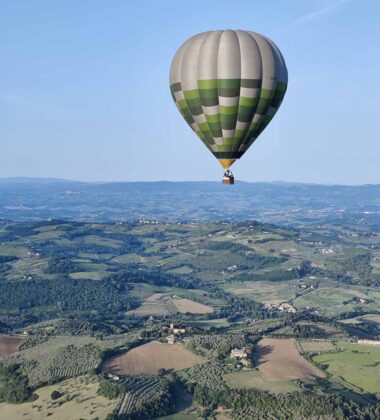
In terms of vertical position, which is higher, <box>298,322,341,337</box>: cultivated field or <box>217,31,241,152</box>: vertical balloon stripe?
<box>217,31,241,152</box>: vertical balloon stripe

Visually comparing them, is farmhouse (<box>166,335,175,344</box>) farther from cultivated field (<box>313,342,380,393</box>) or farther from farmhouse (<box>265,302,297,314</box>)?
farmhouse (<box>265,302,297,314</box>)

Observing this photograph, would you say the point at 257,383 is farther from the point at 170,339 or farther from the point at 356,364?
the point at 170,339

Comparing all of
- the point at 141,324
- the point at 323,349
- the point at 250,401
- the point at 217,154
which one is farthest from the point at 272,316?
the point at 217,154

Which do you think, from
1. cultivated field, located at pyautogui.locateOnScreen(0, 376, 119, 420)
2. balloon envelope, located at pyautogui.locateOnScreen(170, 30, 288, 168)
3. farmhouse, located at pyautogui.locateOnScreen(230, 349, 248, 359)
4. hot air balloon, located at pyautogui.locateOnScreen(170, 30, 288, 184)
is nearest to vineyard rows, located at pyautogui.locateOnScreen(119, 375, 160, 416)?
cultivated field, located at pyautogui.locateOnScreen(0, 376, 119, 420)

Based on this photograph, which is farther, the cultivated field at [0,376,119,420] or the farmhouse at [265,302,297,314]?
the farmhouse at [265,302,297,314]

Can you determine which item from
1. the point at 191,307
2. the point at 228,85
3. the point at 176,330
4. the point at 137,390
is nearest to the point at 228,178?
the point at 228,85

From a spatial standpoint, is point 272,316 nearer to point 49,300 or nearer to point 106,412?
point 49,300

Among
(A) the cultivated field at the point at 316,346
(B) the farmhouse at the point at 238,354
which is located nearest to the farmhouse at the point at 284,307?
(A) the cultivated field at the point at 316,346
